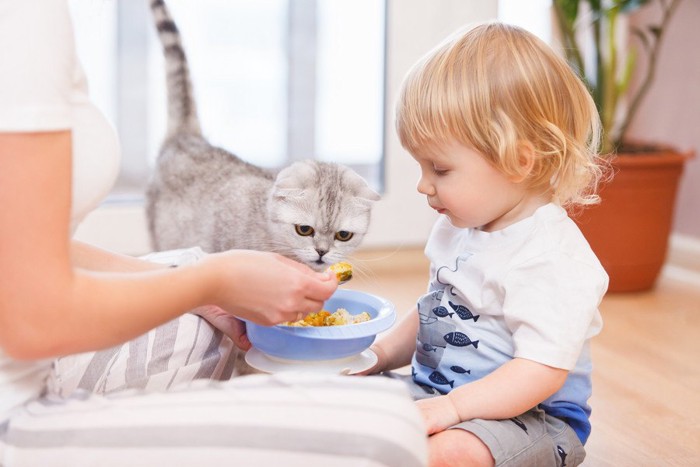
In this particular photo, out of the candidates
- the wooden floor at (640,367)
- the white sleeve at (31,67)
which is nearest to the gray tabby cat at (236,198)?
the wooden floor at (640,367)

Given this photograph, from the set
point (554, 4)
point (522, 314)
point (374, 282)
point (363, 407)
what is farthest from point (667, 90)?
point (363, 407)

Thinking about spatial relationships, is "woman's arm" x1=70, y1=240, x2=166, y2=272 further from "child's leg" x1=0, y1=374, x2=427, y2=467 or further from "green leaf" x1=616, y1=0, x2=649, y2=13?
"green leaf" x1=616, y1=0, x2=649, y2=13

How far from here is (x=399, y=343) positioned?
4.23ft

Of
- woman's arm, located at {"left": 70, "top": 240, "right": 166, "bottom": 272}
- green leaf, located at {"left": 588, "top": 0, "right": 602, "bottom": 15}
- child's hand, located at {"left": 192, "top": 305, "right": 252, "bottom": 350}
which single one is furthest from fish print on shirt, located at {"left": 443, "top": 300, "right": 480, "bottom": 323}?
green leaf, located at {"left": 588, "top": 0, "right": 602, "bottom": 15}

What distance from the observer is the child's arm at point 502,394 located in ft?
3.32

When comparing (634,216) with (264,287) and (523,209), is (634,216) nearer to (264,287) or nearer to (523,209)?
(523,209)

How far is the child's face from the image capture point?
1.09 metres

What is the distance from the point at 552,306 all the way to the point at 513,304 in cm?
5

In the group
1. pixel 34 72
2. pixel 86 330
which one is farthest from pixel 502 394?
pixel 34 72

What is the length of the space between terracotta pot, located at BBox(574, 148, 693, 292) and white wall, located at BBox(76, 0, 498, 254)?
529 millimetres

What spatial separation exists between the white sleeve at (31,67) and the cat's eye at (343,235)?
2.55 ft

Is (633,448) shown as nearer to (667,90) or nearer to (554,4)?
(554,4)

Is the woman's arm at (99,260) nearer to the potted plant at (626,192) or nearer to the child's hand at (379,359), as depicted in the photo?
the child's hand at (379,359)

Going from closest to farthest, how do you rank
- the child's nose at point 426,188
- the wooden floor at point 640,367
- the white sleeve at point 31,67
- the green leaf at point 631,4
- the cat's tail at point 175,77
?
the white sleeve at point 31,67 < the child's nose at point 426,188 < the wooden floor at point 640,367 < the cat's tail at point 175,77 < the green leaf at point 631,4
